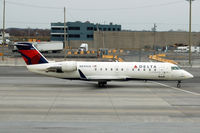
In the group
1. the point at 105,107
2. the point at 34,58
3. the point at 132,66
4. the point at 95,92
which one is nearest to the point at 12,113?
the point at 105,107

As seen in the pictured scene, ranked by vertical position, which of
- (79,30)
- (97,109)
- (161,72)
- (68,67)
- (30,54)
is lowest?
(97,109)

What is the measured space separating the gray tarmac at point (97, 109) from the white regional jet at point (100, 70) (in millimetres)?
1094

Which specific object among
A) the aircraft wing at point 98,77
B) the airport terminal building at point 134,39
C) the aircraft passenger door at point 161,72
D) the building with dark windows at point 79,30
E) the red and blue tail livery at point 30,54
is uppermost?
the building with dark windows at point 79,30

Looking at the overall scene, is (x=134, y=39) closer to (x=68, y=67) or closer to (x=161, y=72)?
(x=161, y=72)

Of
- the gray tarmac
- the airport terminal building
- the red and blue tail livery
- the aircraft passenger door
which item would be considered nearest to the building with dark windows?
the airport terminal building

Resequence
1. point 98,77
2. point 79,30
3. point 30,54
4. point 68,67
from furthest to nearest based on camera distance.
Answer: point 79,30
point 30,54
point 98,77
point 68,67

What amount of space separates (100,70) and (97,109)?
32.7 feet

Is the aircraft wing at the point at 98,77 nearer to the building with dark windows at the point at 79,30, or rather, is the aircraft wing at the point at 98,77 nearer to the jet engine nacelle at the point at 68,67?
the jet engine nacelle at the point at 68,67

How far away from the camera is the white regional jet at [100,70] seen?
28992 millimetres

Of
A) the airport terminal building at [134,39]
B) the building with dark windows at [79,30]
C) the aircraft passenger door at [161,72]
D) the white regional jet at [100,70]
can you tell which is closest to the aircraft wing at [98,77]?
the white regional jet at [100,70]

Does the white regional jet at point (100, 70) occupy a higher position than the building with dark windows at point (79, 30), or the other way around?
the building with dark windows at point (79, 30)

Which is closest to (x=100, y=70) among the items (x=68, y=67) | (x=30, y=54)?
(x=68, y=67)

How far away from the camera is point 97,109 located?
1967cm

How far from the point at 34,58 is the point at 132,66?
947cm
